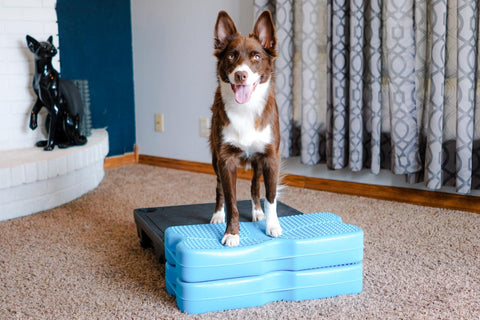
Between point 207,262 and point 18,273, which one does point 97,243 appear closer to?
point 18,273

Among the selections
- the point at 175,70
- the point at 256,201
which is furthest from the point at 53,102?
the point at 256,201

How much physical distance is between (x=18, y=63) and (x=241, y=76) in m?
1.77

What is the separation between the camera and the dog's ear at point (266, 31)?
1.39 meters

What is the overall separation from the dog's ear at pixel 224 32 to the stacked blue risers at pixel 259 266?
1.84 feet

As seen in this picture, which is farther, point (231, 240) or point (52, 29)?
point (52, 29)

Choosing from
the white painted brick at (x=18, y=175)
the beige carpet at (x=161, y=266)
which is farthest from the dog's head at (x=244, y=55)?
the white painted brick at (x=18, y=175)

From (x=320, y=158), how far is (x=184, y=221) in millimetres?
1192

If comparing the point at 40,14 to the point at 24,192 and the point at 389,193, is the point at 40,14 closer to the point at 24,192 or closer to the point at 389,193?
the point at 24,192

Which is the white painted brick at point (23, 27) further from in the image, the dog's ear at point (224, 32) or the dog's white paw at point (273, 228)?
the dog's white paw at point (273, 228)

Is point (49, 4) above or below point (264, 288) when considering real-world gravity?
above

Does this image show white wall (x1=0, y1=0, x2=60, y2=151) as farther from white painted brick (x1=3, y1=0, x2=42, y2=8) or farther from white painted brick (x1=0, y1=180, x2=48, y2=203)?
white painted brick (x1=0, y1=180, x2=48, y2=203)

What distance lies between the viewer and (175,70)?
3322 mm

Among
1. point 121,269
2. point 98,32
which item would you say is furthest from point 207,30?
point 121,269

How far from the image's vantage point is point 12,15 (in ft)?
8.28
